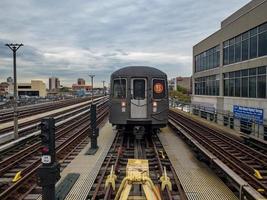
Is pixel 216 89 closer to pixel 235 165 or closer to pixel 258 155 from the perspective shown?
pixel 258 155

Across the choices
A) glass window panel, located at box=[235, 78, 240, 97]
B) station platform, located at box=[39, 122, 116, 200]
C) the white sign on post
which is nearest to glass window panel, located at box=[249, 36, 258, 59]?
glass window panel, located at box=[235, 78, 240, 97]

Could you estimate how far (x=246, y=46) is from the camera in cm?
2625

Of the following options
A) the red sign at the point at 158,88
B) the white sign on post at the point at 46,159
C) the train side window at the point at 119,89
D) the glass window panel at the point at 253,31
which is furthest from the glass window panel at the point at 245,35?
Result: the white sign on post at the point at 46,159

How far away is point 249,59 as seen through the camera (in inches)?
999

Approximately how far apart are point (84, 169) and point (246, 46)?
18946 millimetres

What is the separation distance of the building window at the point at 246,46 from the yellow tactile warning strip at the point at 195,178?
37.2 feet

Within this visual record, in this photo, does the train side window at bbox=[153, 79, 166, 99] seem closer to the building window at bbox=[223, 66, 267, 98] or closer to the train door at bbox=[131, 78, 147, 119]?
the train door at bbox=[131, 78, 147, 119]

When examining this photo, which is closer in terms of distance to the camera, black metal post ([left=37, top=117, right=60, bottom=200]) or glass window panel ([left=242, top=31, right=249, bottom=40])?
black metal post ([left=37, top=117, right=60, bottom=200])

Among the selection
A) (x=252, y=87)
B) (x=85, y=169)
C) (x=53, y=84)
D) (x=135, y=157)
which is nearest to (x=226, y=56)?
(x=252, y=87)

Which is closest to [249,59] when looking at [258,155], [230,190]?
[258,155]

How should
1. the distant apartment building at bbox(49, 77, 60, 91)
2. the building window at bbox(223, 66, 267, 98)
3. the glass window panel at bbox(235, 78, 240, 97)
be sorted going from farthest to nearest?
the distant apartment building at bbox(49, 77, 60, 91) < the glass window panel at bbox(235, 78, 240, 97) < the building window at bbox(223, 66, 267, 98)

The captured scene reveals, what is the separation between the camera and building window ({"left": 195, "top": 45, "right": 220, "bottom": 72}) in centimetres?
3488

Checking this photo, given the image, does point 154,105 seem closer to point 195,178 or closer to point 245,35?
point 195,178

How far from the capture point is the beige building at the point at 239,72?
2292 centimetres
